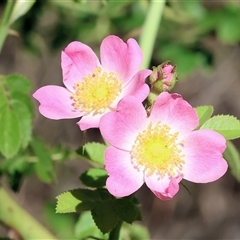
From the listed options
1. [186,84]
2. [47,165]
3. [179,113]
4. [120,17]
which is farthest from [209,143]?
[186,84]

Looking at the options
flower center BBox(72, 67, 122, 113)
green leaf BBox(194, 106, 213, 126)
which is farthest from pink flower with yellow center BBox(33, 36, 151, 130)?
green leaf BBox(194, 106, 213, 126)

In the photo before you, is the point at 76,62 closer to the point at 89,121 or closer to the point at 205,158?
the point at 89,121

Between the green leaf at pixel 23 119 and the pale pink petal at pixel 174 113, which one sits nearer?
the pale pink petal at pixel 174 113

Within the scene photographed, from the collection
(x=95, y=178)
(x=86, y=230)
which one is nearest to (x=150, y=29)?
(x=95, y=178)

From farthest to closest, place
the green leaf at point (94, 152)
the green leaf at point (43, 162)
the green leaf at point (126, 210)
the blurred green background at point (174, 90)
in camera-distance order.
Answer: the blurred green background at point (174, 90), the green leaf at point (43, 162), the green leaf at point (94, 152), the green leaf at point (126, 210)

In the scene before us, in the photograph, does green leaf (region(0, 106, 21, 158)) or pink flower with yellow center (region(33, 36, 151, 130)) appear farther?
green leaf (region(0, 106, 21, 158))

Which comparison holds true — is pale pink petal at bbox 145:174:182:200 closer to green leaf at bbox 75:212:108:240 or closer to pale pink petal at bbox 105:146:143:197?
pale pink petal at bbox 105:146:143:197

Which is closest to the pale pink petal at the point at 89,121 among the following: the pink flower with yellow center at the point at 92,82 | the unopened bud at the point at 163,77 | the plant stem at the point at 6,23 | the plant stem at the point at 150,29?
the pink flower with yellow center at the point at 92,82

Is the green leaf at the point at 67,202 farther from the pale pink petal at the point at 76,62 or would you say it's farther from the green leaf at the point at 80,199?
the pale pink petal at the point at 76,62
